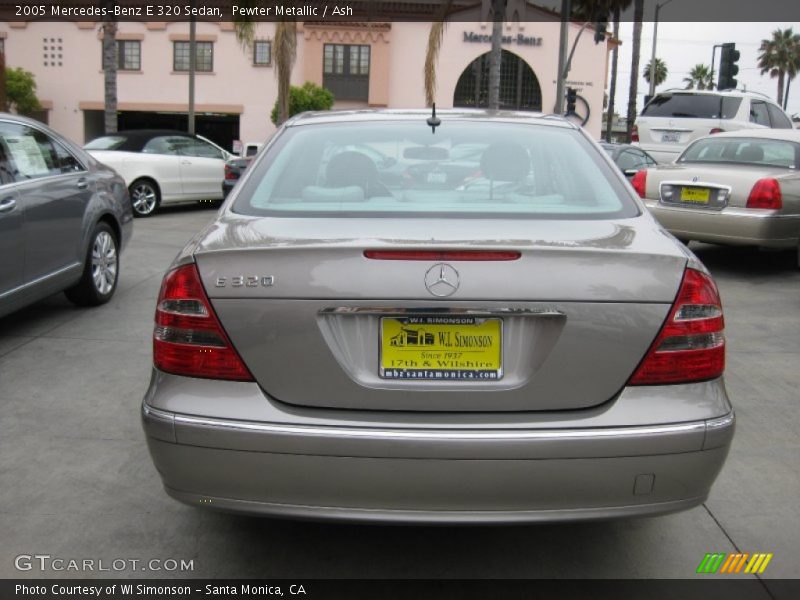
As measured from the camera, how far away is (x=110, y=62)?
2117 cm

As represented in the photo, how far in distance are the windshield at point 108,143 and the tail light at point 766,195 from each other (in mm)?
9383

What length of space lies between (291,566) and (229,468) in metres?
0.67

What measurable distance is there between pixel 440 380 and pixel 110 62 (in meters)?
20.8

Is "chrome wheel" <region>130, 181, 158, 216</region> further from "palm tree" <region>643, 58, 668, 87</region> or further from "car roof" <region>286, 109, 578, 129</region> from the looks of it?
"palm tree" <region>643, 58, 668, 87</region>

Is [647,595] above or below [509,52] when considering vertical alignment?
below

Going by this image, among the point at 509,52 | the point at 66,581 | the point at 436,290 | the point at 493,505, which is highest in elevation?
the point at 509,52

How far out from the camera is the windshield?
44.3ft

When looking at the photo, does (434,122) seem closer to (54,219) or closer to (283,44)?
(54,219)

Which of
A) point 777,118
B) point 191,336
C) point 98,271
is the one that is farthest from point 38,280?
point 777,118

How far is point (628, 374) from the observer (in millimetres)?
2529

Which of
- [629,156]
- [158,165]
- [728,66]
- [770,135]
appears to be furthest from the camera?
[728,66]

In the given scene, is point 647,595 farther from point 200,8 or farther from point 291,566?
point 200,8

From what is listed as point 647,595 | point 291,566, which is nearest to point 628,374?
point 647,595

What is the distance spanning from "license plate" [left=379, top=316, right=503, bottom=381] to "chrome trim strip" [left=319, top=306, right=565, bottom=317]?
0.09 feet
